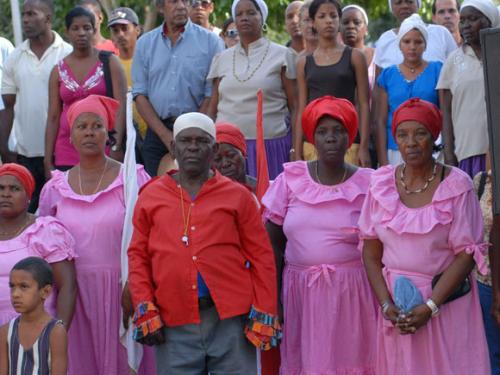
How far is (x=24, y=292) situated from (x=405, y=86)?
3.81 metres

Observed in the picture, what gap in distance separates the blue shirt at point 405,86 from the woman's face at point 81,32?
7.58ft

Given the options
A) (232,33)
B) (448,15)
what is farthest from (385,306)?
(232,33)

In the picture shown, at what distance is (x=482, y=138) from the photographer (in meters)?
7.97

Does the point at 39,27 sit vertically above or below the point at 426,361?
above

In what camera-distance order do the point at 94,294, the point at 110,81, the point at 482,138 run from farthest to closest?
the point at 110,81, the point at 482,138, the point at 94,294

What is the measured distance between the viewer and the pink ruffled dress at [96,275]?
7.03 metres

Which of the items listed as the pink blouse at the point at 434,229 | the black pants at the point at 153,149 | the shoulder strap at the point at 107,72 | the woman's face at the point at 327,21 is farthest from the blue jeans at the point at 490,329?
the shoulder strap at the point at 107,72

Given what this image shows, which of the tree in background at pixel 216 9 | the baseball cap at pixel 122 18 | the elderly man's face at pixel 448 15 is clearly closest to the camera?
the elderly man's face at pixel 448 15

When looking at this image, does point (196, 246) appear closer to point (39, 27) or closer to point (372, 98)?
point (372, 98)

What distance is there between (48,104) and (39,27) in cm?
93

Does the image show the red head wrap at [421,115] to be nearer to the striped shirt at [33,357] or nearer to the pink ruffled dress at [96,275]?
the pink ruffled dress at [96,275]

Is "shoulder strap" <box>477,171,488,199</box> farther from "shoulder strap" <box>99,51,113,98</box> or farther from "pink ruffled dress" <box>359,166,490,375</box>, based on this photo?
"shoulder strap" <box>99,51,113,98</box>

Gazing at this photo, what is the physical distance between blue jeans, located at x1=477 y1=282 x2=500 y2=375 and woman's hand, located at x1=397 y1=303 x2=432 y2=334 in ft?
3.07

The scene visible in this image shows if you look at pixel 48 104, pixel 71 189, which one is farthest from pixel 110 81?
pixel 71 189
